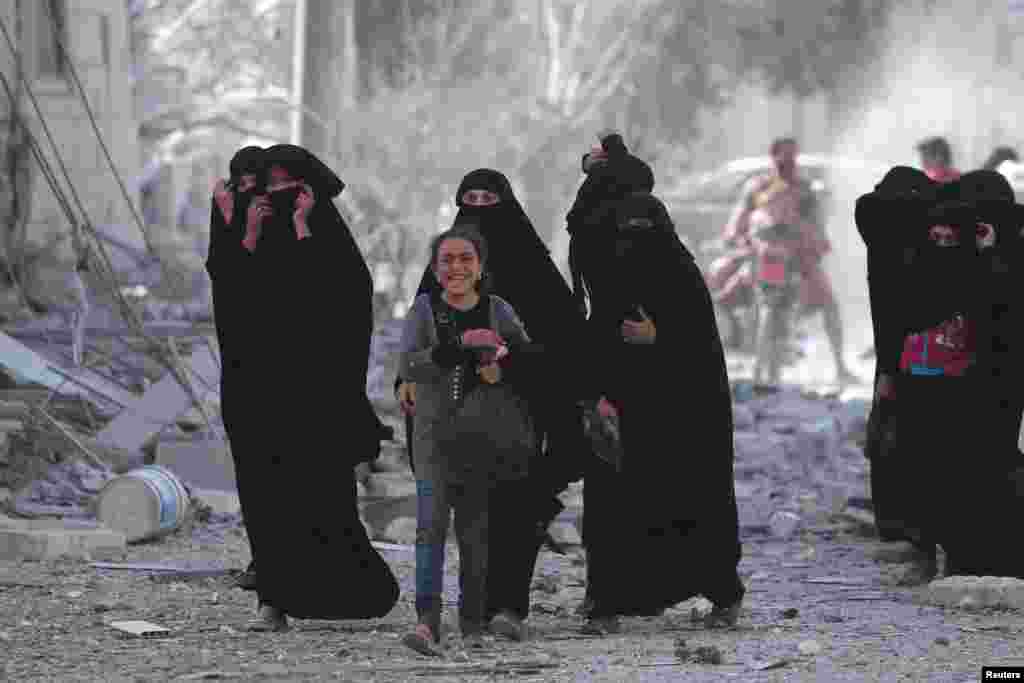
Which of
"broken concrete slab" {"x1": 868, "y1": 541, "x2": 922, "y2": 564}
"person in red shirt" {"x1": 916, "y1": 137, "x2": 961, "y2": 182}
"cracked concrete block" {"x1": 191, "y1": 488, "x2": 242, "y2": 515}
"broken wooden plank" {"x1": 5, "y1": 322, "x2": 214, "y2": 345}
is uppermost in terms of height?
"person in red shirt" {"x1": 916, "y1": 137, "x2": 961, "y2": 182}

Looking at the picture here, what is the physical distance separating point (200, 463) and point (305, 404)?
11.8ft

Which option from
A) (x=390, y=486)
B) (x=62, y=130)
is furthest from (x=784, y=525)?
(x=62, y=130)

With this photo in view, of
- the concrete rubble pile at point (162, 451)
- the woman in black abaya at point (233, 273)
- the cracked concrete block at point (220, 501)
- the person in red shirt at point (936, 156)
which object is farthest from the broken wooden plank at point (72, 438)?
the person in red shirt at point (936, 156)

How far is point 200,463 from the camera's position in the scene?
12102mm

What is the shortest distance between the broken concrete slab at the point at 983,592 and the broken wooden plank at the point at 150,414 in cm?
422

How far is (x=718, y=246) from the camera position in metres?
25.0

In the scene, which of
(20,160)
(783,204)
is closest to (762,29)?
(783,204)

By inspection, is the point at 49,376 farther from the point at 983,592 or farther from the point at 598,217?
the point at 983,592

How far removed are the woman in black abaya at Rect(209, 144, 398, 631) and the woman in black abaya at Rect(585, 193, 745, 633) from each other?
2.37ft

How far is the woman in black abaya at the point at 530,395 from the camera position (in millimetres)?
8430

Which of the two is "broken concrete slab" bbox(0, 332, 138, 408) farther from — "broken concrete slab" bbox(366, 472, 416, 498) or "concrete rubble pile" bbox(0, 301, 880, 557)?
"broken concrete slab" bbox(366, 472, 416, 498)

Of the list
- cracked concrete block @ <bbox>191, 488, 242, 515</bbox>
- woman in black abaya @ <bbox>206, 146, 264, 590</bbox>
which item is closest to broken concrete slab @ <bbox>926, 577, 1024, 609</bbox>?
woman in black abaya @ <bbox>206, 146, 264, 590</bbox>

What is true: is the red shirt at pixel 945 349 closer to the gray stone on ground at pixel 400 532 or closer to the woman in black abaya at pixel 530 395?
the woman in black abaya at pixel 530 395

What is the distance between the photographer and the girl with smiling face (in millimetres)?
7977
